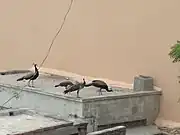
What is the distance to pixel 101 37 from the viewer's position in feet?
27.0

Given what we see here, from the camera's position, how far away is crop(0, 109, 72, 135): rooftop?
219 inches

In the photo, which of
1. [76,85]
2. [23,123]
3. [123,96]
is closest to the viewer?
[23,123]

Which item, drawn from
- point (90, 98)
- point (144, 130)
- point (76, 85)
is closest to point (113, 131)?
point (90, 98)

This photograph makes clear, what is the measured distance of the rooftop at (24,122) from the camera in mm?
5572

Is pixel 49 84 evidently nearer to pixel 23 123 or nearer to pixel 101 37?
pixel 101 37

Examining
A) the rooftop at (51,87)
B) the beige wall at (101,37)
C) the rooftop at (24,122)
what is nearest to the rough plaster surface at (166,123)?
the beige wall at (101,37)

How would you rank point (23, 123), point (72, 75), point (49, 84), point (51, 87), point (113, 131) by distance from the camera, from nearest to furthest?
1. point (113, 131)
2. point (23, 123)
3. point (51, 87)
4. point (49, 84)
5. point (72, 75)

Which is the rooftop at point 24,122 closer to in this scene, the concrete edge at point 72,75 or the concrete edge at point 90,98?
the concrete edge at point 90,98

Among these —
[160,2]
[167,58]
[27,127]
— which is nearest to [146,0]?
[160,2]

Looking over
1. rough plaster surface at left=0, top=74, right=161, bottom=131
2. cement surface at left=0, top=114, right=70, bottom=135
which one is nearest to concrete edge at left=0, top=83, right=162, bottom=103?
rough plaster surface at left=0, top=74, right=161, bottom=131

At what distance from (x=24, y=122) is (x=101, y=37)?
8.62 feet

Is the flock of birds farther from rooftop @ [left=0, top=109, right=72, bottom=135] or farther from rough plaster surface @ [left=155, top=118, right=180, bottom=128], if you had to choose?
rough plaster surface @ [left=155, top=118, right=180, bottom=128]

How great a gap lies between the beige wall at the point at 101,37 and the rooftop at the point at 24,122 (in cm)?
196

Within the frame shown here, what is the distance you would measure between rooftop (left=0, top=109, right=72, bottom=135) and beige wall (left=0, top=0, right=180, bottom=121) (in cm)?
196
